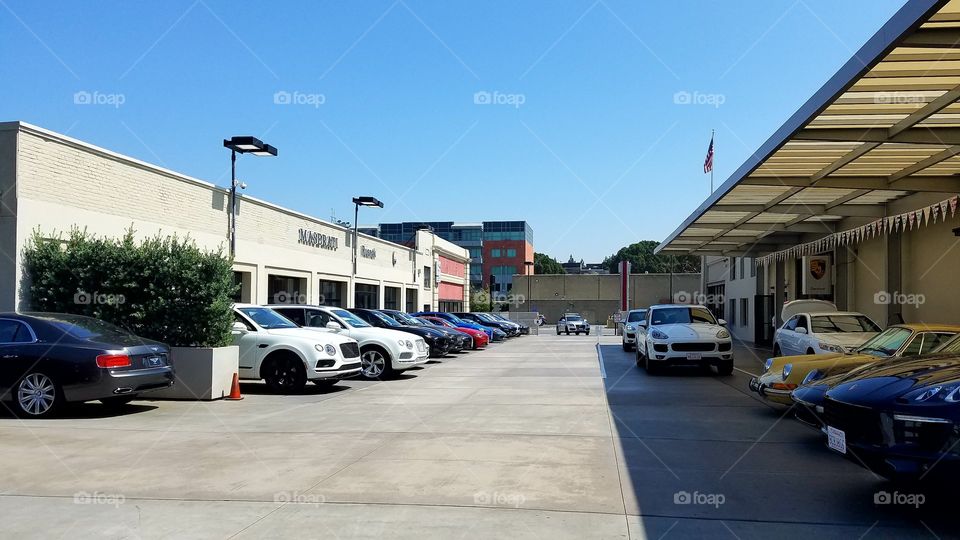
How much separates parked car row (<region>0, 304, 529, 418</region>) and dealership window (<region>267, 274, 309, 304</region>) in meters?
5.99

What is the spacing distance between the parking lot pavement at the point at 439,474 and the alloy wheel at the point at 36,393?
0.99ft

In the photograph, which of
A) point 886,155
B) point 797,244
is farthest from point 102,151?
point 797,244

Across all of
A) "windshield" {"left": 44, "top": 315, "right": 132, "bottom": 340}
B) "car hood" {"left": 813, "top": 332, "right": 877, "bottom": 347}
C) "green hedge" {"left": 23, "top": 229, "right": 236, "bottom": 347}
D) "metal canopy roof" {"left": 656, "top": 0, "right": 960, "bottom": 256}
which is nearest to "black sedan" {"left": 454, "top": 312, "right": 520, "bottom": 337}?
"metal canopy roof" {"left": 656, "top": 0, "right": 960, "bottom": 256}

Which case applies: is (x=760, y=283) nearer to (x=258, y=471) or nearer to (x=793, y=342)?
(x=793, y=342)

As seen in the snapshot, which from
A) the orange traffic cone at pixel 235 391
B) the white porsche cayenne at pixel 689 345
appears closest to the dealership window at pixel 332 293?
the white porsche cayenne at pixel 689 345

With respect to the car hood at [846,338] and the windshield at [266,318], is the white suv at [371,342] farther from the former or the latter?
the car hood at [846,338]

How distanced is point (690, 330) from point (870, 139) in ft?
20.8

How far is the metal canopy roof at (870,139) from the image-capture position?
8.94 meters

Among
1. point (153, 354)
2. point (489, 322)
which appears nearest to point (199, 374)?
point (153, 354)

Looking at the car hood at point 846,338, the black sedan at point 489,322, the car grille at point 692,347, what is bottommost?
the black sedan at point 489,322

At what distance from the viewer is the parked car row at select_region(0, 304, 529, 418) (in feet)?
34.8

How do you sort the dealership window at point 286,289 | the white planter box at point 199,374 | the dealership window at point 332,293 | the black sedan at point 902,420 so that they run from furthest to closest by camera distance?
the dealership window at point 332,293 < the dealership window at point 286,289 < the white planter box at point 199,374 < the black sedan at point 902,420

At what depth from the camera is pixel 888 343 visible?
440 inches

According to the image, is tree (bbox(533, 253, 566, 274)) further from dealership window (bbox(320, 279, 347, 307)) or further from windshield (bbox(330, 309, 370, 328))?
windshield (bbox(330, 309, 370, 328))
